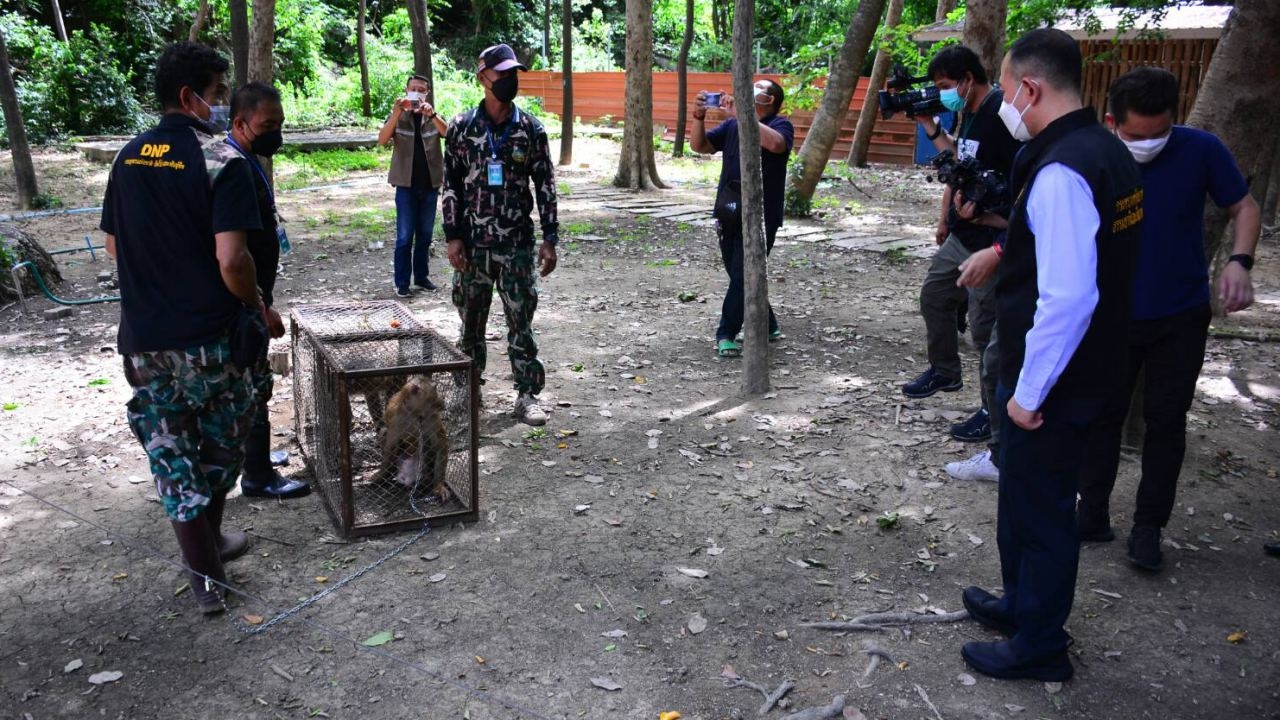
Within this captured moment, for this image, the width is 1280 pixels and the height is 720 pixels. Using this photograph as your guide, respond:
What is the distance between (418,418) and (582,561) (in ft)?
3.45

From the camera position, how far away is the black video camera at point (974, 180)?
4781mm

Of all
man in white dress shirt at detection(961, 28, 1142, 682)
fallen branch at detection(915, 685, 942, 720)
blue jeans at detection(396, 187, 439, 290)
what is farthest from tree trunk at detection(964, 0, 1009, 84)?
fallen branch at detection(915, 685, 942, 720)

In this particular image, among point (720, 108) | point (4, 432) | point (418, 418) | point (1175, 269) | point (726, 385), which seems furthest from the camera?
point (726, 385)

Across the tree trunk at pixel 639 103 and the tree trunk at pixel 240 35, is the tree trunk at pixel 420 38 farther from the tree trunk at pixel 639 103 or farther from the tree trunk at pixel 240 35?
the tree trunk at pixel 639 103

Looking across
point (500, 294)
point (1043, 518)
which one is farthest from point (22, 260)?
A: point (1043, 518)

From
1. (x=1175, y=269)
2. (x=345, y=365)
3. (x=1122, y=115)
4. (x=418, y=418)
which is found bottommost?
(x=418, y=418)

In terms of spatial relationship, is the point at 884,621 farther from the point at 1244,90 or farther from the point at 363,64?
the point at 363,64

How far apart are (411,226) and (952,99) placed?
534 cm

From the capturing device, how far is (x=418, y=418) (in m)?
4.48

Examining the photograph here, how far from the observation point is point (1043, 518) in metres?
3.08

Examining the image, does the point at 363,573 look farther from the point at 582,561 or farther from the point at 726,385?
the point at 726,385

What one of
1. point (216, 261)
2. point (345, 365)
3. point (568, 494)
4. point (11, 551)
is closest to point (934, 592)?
point (568, 494)

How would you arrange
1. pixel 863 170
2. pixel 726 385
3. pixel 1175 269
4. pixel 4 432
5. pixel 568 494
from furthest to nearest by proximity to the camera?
pixel 863 170
pixel 726 385
pixel 4 432
pixel 568 494
pixel 1175 269

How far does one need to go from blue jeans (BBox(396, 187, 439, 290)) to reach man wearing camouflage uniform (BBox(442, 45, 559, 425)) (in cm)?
329
